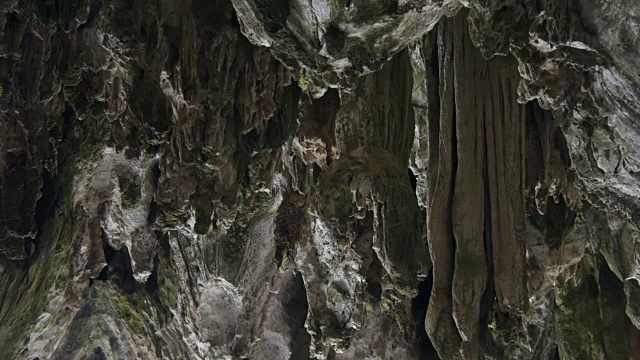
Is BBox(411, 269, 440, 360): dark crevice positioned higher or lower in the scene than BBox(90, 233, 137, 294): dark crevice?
lower

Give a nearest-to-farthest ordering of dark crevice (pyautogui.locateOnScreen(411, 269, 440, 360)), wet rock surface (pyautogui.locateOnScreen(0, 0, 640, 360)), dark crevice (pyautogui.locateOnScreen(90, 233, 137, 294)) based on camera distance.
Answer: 1. wet rock surface (pyautogui.locateOnScreen(0, 0, 640, 360))
2. dark crevice (pyautogui.locateOnScreen(411, 269, 440, 360))
3. dark crevice (pyautogui.locateOnScreen(90, 233, 137, 294))

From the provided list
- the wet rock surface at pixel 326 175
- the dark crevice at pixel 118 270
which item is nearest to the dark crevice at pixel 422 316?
the wet rock surface at pixel 326 175

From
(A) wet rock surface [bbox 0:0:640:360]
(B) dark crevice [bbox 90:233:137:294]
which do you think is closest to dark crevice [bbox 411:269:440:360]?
(A) wet rock surface [bbox 0:0:640:360]

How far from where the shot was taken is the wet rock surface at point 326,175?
6.65 ft

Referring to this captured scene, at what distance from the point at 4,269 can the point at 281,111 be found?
2.43 meters

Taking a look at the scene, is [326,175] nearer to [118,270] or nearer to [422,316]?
[422,316]

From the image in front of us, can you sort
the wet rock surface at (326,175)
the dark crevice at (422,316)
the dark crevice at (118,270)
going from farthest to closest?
the dark crevice at (118,270) < the dark crevice at (422,316) < the wet rock surface at (326,175)

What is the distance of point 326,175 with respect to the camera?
2.95 meters

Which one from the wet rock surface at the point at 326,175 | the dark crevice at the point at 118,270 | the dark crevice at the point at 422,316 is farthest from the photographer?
the dark crevice at the point at 118,270

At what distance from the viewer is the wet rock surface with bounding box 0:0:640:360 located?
203cm

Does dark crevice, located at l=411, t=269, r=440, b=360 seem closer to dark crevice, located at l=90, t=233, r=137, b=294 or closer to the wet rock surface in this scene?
the wet rock surface

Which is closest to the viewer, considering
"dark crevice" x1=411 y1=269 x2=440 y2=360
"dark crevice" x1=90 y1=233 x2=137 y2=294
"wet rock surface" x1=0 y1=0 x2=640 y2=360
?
"wet rock surface" x1=0 y1=0 x2=640 y2=360

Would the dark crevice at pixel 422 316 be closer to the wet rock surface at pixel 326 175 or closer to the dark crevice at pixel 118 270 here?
the wet rock surface at pixel 326 175

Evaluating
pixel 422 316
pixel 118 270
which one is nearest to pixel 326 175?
pixel 422 316
